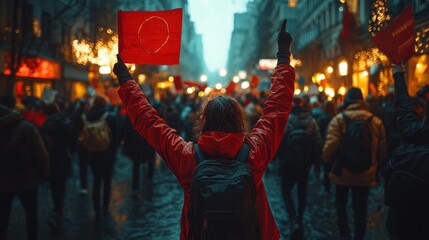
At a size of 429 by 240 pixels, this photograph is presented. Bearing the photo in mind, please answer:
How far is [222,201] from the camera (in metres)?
2.16

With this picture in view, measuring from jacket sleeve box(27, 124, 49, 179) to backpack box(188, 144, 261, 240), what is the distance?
11.3 feet

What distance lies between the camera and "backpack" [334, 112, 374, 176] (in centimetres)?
534

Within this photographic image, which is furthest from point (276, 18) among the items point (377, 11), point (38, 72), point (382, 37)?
point (382, 37)

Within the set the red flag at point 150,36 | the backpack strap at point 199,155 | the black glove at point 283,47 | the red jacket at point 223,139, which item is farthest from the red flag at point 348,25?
the backpack strap at point 199,155

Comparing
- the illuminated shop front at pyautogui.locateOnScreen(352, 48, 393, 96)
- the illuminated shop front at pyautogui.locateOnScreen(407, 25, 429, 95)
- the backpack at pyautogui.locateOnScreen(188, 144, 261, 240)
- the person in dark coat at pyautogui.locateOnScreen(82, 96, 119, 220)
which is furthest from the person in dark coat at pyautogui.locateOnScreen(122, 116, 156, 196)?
the illuminated shop front at pyautogui.locateOnScreen(352, 48, 393, 96)

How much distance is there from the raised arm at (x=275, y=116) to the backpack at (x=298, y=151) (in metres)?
3.79

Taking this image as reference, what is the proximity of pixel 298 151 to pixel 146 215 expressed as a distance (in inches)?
115

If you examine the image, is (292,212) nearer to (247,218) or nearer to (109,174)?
(109,174)

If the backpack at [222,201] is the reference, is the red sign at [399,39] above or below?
above

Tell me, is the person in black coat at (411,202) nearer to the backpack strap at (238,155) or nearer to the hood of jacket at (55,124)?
the backpack strap at (238,155)

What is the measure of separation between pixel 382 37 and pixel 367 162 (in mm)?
1877

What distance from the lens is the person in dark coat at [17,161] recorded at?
4828 millimetres

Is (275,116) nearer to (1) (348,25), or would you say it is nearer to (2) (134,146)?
(2) (134,146)

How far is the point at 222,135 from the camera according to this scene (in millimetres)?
2387
